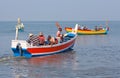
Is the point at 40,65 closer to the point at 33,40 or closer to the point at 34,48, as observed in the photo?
the point at 34,48

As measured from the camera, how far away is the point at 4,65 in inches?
1012

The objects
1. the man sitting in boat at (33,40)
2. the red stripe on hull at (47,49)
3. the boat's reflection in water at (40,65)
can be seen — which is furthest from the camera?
the red stripe on hull at (47,49)

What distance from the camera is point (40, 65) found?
26016 mm

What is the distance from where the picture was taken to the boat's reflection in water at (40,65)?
22781 mm

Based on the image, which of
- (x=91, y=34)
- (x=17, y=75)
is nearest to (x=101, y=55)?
(x=17, y=75)

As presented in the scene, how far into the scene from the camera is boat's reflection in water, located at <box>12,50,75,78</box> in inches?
897

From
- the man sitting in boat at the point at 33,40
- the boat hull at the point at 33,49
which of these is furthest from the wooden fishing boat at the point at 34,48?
the man sitting in boat at the point at 33,40

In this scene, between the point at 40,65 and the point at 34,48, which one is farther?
the point at 34,48

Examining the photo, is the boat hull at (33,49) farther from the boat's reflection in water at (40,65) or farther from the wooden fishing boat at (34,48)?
the boat's reflection in water at (40,65)

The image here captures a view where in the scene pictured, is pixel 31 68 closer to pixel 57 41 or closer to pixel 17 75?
pixel 17 75

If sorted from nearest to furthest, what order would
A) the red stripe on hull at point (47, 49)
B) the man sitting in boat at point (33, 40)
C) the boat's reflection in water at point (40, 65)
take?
the boat's reflection in water at point (40, 65) < the man sitting in boat at point (33, 40) < the red stripe on hull at point (47, 49)

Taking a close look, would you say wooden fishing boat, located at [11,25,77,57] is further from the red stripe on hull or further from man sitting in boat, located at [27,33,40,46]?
man sitting in boat, located at [27,33,40,46]

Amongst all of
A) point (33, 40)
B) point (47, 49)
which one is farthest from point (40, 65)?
point (47, 49)

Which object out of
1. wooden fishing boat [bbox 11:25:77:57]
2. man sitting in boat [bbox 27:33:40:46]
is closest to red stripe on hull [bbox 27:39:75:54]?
wooden fishing boat [bbox 11:25:77:57]
